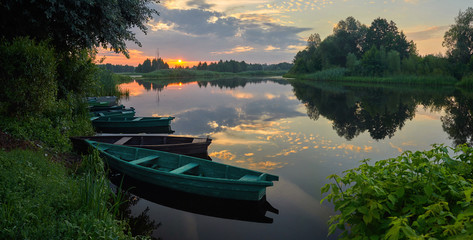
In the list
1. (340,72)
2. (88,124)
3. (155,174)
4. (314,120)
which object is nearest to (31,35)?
(88,124)

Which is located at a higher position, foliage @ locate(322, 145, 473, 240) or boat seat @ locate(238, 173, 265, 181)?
foliage @ locate(322, 145, 473, 240)

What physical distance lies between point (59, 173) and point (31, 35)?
7.25 meters

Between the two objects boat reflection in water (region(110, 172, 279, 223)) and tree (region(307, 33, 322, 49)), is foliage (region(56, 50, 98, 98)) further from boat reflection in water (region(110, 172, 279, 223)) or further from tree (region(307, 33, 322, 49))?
tree (region(307, 33, 322, 49))

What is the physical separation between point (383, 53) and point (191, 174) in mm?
67086

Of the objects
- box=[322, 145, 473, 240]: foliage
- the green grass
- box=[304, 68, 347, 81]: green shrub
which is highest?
box=[304, 68, 347, 81]: green shrub

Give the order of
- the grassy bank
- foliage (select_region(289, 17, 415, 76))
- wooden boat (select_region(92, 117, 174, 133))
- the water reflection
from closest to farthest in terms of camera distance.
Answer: the water reflection < wooden boat (select_region(92, 117, 174, 133)) < the grassy bank < foliage (select_region(289, 17, 415, 76))

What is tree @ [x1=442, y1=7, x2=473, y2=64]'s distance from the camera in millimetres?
50875

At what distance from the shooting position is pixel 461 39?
52.4m

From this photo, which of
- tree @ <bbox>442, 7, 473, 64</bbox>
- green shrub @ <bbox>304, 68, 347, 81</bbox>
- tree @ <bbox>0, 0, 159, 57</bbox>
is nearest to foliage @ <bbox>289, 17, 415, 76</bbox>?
green shrub @ <bbox>304, 68, 347, 81</bbox>

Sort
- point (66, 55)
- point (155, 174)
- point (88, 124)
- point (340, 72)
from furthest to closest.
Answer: point (340, 72)
point (88, 124)
point (66, 55)
point (155, 174)

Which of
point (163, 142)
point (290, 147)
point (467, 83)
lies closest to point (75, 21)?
point (163, 142)

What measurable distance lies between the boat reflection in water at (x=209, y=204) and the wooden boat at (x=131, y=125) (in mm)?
8807

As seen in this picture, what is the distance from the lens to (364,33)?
86.4 m

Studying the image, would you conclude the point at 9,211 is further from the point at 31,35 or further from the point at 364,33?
the point at 364,33
